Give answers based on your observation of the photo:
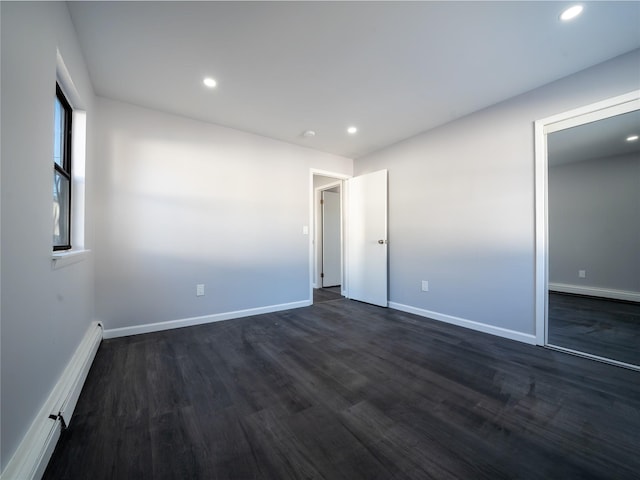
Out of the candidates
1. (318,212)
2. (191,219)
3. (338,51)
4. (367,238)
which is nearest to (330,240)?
(318,212)

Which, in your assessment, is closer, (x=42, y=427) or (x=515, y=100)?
(x=42, y=427)

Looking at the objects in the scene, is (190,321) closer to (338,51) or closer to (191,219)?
(191,219)

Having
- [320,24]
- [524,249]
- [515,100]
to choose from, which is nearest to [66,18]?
[320,24]

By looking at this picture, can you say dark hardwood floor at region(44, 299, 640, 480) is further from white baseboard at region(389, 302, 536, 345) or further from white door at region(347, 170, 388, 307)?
white door at region(347, 170, 388, 307)

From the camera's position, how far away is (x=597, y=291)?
356cm

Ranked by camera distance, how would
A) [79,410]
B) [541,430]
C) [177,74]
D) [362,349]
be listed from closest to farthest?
1. [541,430]
2. [79,410]
3. [177,74]
4. [362,349]

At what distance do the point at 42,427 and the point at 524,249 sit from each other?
11.5ft

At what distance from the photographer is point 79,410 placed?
4.69 ft

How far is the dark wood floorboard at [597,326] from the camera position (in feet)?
7.15

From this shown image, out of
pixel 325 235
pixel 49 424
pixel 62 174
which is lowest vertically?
pixel 49 424

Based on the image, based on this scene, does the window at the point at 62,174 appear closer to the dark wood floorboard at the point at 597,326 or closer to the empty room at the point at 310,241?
the empty room at the point at 310,241

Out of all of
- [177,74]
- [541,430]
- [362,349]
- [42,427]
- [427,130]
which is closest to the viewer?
[42,427]

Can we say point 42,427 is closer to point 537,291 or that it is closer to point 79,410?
point 79,410

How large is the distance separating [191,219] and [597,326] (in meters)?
4.63
